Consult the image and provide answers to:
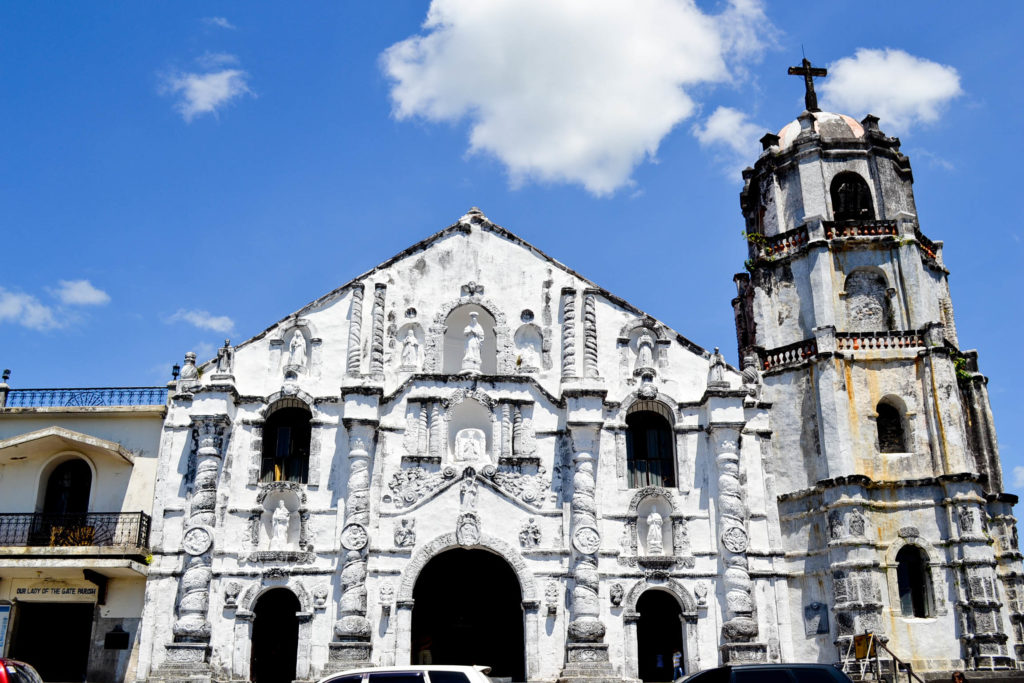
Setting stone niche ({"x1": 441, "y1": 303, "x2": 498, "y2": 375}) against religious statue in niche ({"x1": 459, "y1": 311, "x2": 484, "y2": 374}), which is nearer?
religious statue in niche ({"x1": 459, "y1": 311, "x2": 484, "y2": 374})

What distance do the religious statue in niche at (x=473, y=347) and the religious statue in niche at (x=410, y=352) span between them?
116 cm

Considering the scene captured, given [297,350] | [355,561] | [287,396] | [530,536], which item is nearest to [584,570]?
[530,536]

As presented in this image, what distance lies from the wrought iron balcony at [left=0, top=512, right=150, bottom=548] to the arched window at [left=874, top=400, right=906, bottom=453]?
18041 mm

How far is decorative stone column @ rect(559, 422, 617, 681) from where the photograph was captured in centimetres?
2058

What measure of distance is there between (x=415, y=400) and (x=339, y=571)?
4369 millimetres

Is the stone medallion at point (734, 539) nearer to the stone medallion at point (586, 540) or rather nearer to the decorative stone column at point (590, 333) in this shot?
the stone medallion at point (586, 540)

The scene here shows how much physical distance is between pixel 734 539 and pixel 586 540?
343cm

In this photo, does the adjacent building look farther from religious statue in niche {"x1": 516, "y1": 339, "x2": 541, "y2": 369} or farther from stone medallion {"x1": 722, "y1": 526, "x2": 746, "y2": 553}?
stone medallion {"x1": 722, "y1": 526, "x2": 746, "y2": 553}

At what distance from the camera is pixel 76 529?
2230 cm

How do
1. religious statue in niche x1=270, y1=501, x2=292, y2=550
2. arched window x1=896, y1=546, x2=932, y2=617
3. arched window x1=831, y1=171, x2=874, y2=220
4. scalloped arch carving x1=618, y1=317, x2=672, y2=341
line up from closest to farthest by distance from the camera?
religious statue in niche x1=270, y1=501, x2=292, y2=550 < arched window x1=896, y1=546, x2=932, y2=617 < scalloped arch carving x1=618, y1=317, x2=672, y2=341 < arched window x1=831, y1=171, x2=874, y2=220

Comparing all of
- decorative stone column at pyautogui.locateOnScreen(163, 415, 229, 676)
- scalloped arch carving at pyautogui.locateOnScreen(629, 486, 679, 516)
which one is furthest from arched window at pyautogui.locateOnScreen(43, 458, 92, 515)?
scalloped arch carving at pyautogui.locateOnScreen(629, 486, 679, 516)

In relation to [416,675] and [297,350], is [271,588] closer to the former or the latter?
[297,350]

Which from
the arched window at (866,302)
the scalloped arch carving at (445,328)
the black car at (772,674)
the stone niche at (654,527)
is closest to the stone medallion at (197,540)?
the scalloped arch carving at (445,328)

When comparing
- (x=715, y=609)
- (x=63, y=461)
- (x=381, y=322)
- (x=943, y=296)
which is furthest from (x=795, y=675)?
(x=63, y=461)
